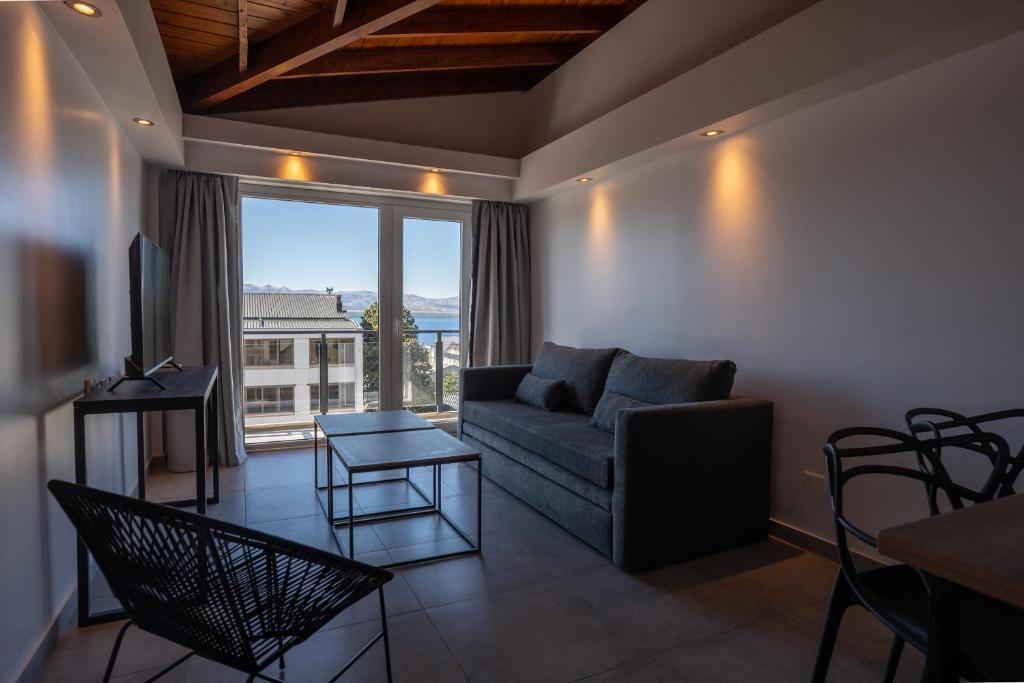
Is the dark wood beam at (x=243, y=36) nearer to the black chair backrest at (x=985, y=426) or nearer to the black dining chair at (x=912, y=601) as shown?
the black dining chair at (x=912, y=601)

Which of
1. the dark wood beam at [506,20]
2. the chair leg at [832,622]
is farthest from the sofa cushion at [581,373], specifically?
the chair leg at [832,622]

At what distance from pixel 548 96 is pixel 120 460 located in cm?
423

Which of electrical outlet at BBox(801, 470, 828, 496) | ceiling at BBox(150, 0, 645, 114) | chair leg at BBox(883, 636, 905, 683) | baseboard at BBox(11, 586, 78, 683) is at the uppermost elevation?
ceiling at BBox(150, 0, 645, 114)

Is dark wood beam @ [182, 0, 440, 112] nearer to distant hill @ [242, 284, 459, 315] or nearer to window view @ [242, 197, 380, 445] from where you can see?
window view @ [242, 197, 380, 445]

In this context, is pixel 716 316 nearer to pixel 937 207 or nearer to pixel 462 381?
pixel 937 207

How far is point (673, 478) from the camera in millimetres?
2729

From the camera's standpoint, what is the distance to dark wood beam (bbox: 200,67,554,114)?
14.4 feet

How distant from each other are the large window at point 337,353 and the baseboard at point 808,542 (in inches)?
146

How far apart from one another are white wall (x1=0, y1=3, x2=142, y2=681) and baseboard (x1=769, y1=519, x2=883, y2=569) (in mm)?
3229

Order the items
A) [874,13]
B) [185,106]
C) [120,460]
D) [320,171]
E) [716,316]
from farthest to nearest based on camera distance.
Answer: [320,171] < [185,106] < [716,316] < [120,460] < [874,13]

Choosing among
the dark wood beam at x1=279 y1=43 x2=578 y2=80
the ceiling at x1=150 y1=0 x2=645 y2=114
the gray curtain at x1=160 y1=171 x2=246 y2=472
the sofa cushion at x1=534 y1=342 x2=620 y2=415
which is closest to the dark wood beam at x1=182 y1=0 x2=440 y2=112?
the ceiling at x1=150 y1=0 x2=645 y2=114

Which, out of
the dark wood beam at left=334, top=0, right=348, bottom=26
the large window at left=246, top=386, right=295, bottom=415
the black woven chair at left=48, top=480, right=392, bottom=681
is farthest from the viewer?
the large window at left=246, top=386, right=295, bottom=415

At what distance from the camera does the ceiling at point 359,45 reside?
124 inches

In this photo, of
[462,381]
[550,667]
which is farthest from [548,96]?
[550,667]
